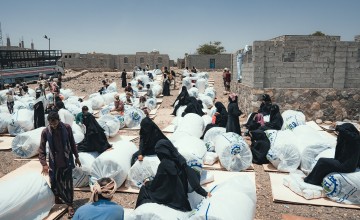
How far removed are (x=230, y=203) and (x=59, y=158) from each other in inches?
91.6

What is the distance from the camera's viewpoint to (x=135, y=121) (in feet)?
28.9

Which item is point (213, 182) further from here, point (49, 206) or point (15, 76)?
point (15, 76)

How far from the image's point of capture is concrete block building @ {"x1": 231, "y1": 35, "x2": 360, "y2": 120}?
29.5ft

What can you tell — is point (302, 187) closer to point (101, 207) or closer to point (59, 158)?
point (101, 207)

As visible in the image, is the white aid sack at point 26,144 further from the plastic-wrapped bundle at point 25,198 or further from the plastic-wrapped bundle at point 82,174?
the plastic-wrapped bundle at point 25,198

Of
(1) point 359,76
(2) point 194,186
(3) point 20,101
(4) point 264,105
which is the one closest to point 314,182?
(2) point 194,186

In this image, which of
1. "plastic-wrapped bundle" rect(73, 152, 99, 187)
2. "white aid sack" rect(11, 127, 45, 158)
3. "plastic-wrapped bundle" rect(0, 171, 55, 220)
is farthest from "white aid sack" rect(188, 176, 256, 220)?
"white aid sack" rect(11, 127, 45, 158)

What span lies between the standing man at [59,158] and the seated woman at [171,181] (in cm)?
125

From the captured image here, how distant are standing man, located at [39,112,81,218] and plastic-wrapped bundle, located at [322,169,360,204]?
3.65 meters

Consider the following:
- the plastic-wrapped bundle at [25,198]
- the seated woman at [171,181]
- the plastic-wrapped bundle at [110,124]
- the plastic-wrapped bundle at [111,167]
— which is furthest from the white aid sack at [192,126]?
the plastic-wrapped bundle at [25,198]

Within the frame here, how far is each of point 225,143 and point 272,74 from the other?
4733 millimetres

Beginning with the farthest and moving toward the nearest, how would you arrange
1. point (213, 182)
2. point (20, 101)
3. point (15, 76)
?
point (15, 76), point (20, 101), point (213, 182)

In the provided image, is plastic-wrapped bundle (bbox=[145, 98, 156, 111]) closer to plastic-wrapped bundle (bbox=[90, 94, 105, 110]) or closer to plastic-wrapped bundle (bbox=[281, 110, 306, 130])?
plastic-wrapped bundle (bbox=[90, 94, 105, 110])

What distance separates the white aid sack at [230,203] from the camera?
2.79 m
